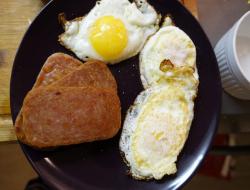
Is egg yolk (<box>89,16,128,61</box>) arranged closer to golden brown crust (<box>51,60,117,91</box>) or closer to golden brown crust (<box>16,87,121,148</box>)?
golden brown crust (<box>51,60,117,91</box>)

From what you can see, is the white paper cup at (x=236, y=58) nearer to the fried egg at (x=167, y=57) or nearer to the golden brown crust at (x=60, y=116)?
the fried egg at (x=167, y=57)

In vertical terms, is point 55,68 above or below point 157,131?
above

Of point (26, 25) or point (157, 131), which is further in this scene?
point (26, 25)

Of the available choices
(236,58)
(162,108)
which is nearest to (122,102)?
(162,108)

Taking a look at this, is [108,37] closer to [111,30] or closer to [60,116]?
[111,30]

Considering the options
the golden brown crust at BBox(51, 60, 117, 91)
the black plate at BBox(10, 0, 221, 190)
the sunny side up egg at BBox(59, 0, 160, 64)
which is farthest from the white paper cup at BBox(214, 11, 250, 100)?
the golden brown crust at BBox(51, 60, 117, 91)

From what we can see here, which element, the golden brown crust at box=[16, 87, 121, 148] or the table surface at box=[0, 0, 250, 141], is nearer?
the golden brown crust at box=[16, 87, 121, 148]

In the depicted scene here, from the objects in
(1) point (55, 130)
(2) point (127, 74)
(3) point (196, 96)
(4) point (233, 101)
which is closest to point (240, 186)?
(4) point (233, 101)
